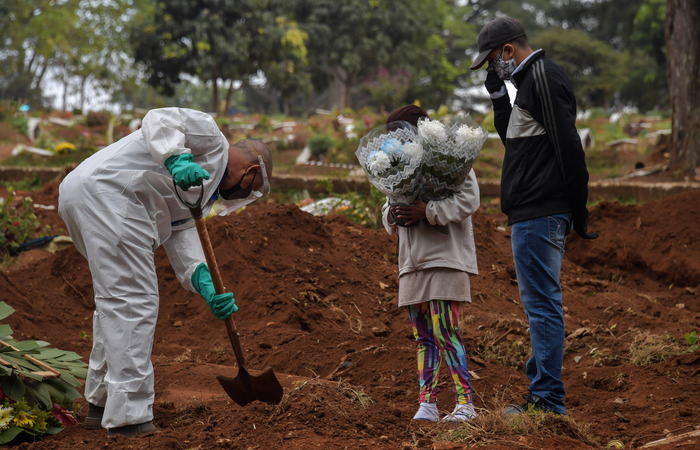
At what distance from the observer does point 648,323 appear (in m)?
6.01

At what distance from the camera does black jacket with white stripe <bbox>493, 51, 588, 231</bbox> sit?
3.59 m

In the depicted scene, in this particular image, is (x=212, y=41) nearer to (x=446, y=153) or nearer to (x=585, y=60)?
(x=585, y=60)

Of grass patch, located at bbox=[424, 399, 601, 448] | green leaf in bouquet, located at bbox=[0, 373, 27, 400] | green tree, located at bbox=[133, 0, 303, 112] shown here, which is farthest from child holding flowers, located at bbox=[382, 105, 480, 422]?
green tree, located at bbox=[133, 0, 303, 112]

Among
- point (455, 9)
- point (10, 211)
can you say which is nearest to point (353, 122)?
point (10, 211)

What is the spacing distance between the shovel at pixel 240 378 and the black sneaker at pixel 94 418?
0.59 m

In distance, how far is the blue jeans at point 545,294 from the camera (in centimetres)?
372

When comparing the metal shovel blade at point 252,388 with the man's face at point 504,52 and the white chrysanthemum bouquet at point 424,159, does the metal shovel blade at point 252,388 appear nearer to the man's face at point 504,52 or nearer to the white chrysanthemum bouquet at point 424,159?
the white chrysanthemum bouquet at point 424,159

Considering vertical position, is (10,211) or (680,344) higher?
(10,211)

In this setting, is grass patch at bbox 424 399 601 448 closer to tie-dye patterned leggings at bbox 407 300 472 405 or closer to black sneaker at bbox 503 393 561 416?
black sneaker at bbox 503 393 561 416

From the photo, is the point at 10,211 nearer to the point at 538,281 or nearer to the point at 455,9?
the point at 538,281

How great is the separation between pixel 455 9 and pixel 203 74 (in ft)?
69.0

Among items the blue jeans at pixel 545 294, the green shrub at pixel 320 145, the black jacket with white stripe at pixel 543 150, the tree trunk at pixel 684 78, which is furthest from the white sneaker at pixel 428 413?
the green shrub at pixel 320 145

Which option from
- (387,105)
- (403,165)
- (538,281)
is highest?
(403,165)

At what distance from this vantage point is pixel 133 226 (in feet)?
11.6
